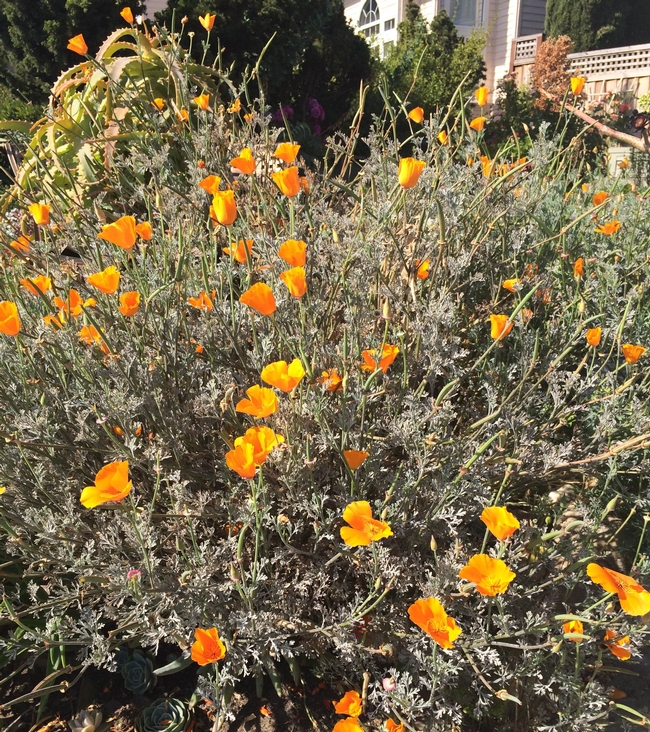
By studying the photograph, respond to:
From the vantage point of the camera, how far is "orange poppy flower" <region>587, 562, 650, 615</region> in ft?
3.12

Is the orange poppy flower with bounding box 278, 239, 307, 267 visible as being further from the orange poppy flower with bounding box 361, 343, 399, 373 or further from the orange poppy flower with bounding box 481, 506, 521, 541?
the orange poppy flower with bounding box 481, 506, 521, 541

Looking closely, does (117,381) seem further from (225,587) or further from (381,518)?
(381,518)

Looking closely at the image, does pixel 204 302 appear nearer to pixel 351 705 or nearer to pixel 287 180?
pixel 287 180

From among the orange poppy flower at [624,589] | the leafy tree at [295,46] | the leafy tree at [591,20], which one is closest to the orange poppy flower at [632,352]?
the orange poppy flower at [624,589]

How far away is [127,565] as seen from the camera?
1182mm

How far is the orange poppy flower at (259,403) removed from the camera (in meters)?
1.08

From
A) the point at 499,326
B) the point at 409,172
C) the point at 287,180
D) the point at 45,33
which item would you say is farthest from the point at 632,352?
the point at 45,33

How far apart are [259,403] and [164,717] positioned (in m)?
0.75

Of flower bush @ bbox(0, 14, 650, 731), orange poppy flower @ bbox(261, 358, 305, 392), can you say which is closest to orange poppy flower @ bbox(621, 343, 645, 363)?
flower bush @ bbox(0, 14, 650, 731)

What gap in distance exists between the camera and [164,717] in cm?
128

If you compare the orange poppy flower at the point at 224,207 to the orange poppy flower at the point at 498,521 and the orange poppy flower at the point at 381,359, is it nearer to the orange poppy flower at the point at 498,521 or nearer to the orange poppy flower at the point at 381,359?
the orange poppy flower at the point at 381,359

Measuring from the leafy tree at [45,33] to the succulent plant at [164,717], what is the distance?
16.2 feet

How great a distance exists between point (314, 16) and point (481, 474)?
5.18 meters

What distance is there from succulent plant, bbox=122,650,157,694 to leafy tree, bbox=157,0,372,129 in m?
4.00
